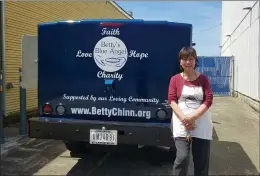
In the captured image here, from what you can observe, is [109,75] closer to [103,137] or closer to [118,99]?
[118,99]

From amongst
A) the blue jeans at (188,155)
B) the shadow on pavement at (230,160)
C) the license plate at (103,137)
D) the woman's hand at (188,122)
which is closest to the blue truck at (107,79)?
the license plate at (103,137)

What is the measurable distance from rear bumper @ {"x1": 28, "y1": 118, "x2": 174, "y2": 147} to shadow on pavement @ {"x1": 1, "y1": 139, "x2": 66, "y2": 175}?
0.86 meters

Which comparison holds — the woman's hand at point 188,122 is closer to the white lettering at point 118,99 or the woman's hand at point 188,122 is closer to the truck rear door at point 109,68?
the truck rear door at point 109,68

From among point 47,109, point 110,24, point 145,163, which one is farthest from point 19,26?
point 145,163

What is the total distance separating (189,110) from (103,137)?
1.45 metres

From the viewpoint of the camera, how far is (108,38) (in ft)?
17.2

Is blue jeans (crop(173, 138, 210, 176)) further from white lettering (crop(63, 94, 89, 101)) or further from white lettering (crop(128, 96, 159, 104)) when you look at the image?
white lettering (crop(63, 94, 89, 101))

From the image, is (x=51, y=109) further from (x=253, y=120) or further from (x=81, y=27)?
(x=253, y=120)

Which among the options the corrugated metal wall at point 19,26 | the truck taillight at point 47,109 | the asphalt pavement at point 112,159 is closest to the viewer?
the truck taillight at point 47,109

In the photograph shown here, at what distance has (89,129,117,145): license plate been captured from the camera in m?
5.02

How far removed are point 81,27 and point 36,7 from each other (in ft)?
21.2

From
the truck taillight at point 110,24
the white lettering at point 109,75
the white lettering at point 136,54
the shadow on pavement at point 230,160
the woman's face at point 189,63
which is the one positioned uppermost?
the truck taillight at point 110,24

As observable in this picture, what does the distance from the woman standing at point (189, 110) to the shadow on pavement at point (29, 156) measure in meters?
2.63

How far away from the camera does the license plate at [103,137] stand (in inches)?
198
